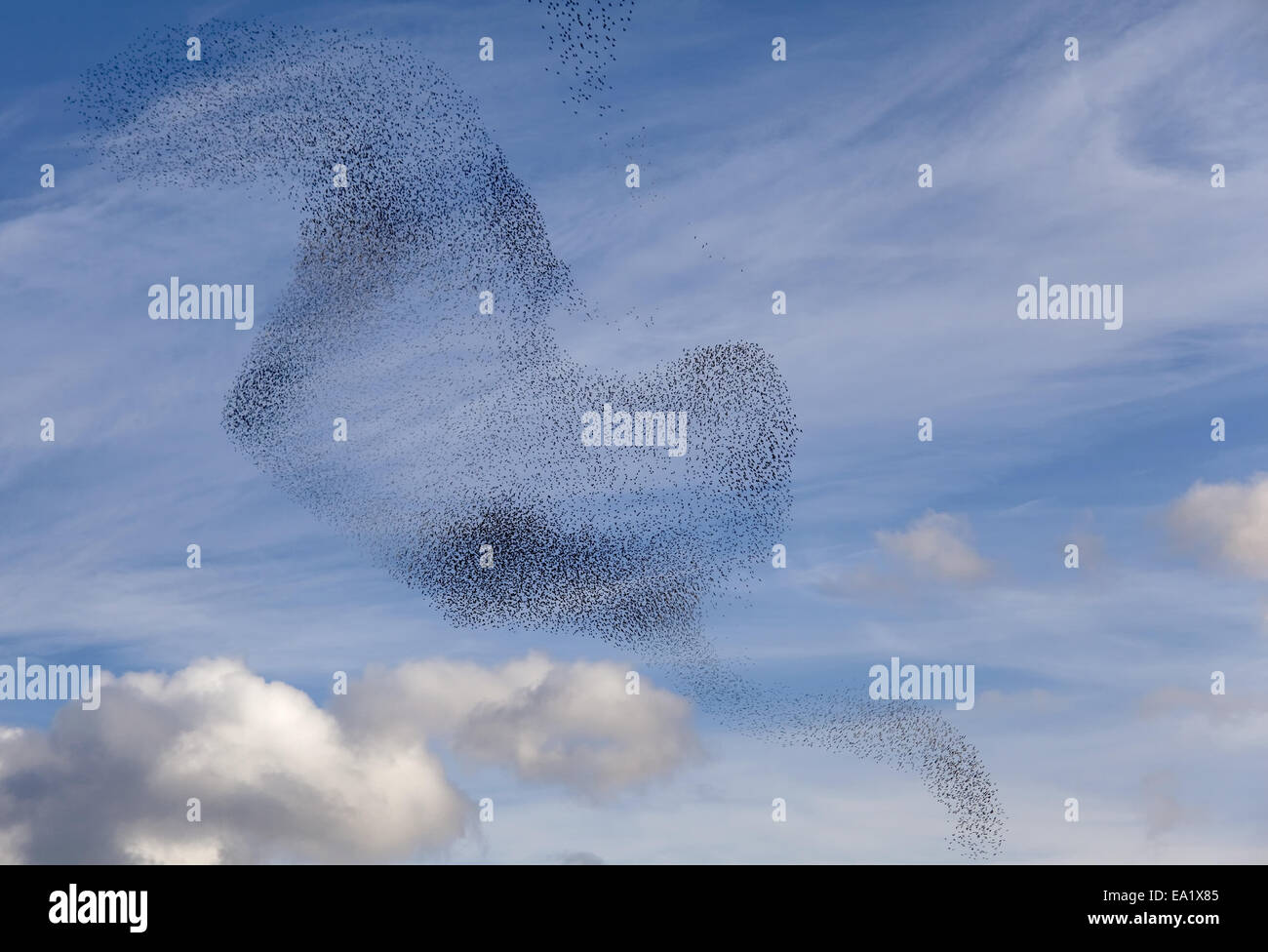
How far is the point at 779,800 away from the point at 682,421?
34.3 feet
